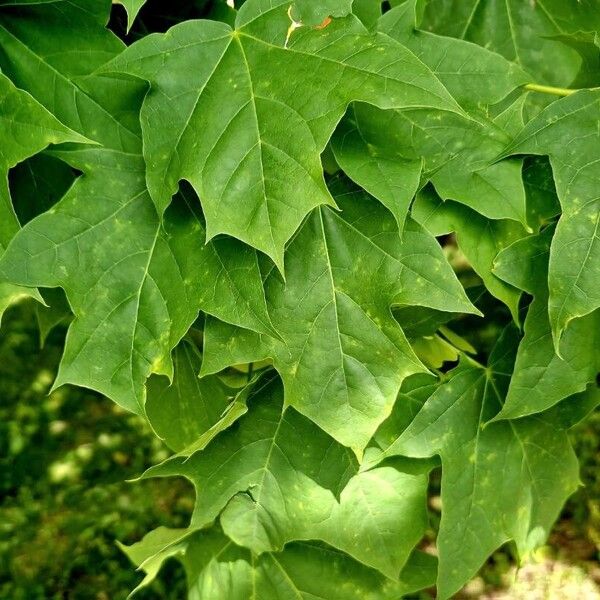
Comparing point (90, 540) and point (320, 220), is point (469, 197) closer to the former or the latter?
point (320, 220)

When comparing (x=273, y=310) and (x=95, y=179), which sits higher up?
(x=95, y=179)

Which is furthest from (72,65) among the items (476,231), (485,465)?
(485,465)

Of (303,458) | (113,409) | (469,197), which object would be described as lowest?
(113,409)

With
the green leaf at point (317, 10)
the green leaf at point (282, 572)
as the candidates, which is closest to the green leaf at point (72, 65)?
the green leaf at point (317, 10)

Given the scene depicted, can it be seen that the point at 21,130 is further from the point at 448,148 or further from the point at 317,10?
the point at 448,148

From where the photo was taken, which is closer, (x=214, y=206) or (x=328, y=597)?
(x=214, y=206)

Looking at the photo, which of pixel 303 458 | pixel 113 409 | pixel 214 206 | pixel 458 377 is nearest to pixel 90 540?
pixel 113 409

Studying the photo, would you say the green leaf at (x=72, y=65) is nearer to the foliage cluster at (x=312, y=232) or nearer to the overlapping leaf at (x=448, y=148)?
the foliage cluster at (x=312, y=232)
